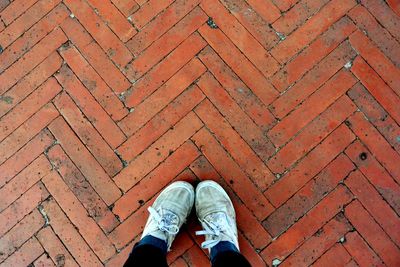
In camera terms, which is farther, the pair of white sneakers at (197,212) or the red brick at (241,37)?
the red brick at (241,37)

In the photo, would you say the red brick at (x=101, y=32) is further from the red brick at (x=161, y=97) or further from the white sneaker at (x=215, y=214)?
the white sneaker at (x=215, y=214)

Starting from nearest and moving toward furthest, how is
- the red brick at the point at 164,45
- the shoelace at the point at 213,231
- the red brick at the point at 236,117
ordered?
the shoelace at the point at 213,231
the red brick at the point at 236,117
the red brick at the point at 164,45

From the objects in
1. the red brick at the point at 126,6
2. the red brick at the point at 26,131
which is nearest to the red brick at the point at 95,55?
the red brick at the point at 126,6

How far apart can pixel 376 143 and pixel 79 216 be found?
1.87 meters

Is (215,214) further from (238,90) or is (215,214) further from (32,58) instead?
(32,58)

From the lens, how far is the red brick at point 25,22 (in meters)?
2.70

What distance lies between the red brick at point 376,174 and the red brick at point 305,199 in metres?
0.07

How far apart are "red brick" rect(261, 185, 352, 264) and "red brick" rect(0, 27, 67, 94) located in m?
1.86

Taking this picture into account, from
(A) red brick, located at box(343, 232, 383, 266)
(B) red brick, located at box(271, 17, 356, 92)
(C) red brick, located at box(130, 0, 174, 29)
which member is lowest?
(A) red brick, located at box(343, 232, 383, 266)

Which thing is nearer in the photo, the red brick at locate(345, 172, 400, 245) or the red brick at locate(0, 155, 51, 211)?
the red brick at locate(345, 172, 400, 245)

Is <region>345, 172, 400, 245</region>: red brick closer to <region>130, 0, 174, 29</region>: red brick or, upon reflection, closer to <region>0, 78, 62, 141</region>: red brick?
<region>130, 0, 174, 29</region>: red brick

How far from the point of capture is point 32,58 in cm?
267

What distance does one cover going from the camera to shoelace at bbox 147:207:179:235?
7.66 ft

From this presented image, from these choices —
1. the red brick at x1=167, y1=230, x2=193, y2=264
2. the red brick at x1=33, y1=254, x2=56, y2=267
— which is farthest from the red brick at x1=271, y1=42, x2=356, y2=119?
the red brick at x1=33, y1=254, x2=56, y2=267
